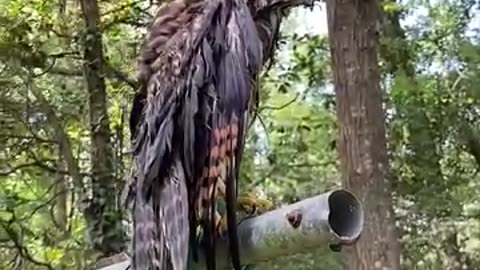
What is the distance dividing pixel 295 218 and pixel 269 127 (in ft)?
13.4

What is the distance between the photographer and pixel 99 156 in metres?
4.69

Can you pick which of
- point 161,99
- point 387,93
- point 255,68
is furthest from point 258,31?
point 387,93

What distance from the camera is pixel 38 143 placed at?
500 cm

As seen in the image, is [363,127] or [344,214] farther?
[363,127]

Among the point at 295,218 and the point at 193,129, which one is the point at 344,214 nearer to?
the point at 295,218

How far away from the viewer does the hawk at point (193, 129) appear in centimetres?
184

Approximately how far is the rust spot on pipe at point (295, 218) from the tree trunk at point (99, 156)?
8.99ft

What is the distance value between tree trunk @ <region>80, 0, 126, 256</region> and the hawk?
2.41 meters

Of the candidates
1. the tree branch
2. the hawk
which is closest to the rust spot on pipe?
the tree branch

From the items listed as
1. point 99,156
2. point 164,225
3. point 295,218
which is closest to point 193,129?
point 164,225

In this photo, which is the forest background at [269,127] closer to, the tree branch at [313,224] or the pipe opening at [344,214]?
the tree branch at [313,224]

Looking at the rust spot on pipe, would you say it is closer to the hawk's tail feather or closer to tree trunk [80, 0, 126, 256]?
the hawk's tail feather

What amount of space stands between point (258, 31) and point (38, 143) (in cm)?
313

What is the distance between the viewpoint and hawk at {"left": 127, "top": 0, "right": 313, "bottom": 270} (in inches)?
72.3
